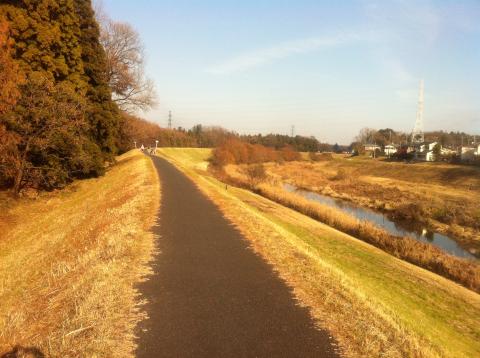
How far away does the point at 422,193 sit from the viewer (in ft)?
144

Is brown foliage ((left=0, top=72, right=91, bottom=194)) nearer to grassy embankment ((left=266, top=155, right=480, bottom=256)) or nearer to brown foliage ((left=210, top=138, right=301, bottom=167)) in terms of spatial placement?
grassy embankment ((left=266, top=155, right=480, bottom=256))

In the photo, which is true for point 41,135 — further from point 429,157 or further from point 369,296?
point 429,157

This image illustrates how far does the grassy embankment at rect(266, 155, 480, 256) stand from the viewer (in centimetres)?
2839

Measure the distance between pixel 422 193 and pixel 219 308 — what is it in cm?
4354

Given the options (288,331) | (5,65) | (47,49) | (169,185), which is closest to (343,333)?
(288,331)

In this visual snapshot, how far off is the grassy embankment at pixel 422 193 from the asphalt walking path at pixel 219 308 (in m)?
19.2

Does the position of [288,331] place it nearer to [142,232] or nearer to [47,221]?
[142,232]

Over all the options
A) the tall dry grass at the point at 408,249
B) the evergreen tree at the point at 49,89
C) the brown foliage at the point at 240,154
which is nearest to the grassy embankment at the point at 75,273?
the evergreen tree at the point at 49,89

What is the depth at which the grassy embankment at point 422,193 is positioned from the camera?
28.4m

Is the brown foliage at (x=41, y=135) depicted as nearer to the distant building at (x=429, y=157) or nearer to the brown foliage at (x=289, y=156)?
the distant building at (x=429, y=157)

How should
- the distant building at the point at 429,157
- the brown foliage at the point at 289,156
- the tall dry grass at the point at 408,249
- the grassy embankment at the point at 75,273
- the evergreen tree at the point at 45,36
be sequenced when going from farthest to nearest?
the brown foliage at the point at 289,156 → the distant building at the point at 429,157 → the evergreen tree at the point at 45,36 → the tall dry grass at the point at 408,249 → the grassy embankment at the point at 75,273

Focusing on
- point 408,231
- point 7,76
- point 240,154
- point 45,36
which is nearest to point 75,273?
point 7,76

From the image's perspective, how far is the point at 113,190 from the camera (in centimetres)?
2056

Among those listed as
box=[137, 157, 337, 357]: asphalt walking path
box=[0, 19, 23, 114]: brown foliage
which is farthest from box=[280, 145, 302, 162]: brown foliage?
box=[137, 157, 337, 357]: asphalt walking path
